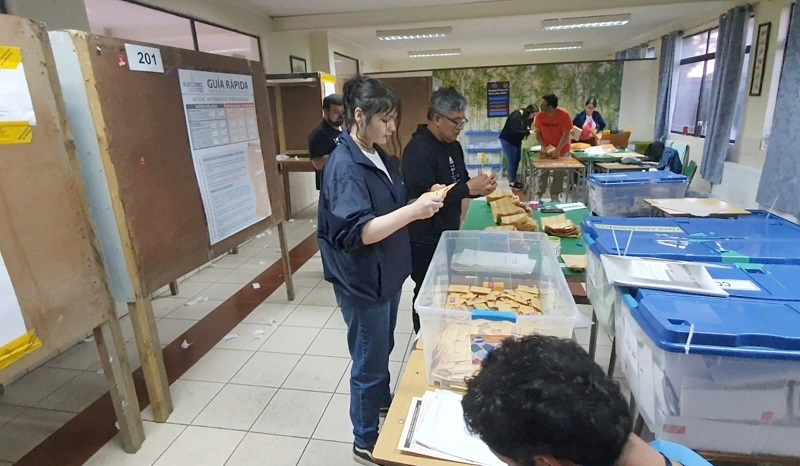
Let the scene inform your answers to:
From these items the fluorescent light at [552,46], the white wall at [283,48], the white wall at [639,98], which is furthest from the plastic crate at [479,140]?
the white wall at [283,48]

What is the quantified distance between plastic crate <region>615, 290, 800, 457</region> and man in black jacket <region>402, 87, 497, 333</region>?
3.97 ft

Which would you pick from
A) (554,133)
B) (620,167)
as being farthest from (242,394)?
(554,133)

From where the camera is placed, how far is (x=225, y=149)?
2555mm

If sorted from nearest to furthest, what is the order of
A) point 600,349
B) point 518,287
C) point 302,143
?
point 518,287, point 600,349, point 302,143

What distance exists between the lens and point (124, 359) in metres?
1.93

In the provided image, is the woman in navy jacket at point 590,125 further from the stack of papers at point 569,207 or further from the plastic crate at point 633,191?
the plastic crate at point 633,191

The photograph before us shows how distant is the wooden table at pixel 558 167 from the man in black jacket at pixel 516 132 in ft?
2.85

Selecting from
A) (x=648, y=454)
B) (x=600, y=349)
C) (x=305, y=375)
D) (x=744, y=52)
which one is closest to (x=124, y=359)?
(x=305, y=375)

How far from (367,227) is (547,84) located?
909 centimetres

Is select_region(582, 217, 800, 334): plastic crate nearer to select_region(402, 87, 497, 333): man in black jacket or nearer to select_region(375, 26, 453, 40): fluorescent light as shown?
select_region(402, 87, 497, 333): man in black jacket

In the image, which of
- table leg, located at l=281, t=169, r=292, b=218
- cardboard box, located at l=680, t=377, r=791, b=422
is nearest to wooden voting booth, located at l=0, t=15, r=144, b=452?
cardboard box, located at l=680, t=377, r=791, b=422

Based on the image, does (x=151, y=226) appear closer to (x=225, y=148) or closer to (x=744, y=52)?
(x=225, y=148)

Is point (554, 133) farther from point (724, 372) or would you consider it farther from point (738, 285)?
point (724, 372)

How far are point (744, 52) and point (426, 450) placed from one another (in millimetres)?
6311
